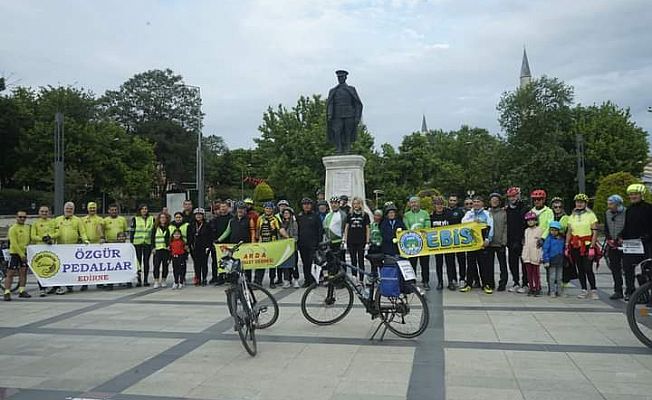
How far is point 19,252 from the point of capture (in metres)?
10.5

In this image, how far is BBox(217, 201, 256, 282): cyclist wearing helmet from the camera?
36.9ft

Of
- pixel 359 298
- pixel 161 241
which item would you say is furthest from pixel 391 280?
pixel 161 241

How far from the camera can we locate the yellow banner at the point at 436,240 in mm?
10078

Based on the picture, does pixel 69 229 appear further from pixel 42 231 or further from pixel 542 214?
pixel 542 214

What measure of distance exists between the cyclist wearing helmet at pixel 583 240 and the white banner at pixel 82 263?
27.9 ft

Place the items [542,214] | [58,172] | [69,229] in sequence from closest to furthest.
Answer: [542,214], [69,229], [58,172]

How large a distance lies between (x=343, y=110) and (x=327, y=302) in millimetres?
10648

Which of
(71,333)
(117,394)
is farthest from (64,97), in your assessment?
(117,394)

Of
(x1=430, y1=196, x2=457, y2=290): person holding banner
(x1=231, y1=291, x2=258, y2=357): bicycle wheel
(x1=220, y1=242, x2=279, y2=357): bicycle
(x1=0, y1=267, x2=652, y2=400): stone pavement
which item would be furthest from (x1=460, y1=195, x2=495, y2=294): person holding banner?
(x1=231, y1=291, x2=258, y2=357): bicycle wheel

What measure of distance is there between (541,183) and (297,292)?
135 ft

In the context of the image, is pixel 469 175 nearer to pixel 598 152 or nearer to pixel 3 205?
pixel 598 152

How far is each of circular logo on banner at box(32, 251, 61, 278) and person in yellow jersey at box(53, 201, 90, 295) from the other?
0.39 m

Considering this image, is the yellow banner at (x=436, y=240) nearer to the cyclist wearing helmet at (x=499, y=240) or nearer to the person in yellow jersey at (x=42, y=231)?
the cyclist wearing helmet at (x=499, y=240)

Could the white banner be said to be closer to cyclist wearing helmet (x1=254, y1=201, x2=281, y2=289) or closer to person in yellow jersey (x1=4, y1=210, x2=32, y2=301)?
person in yellow jersey (x1=4, y1=210, x2=32, y2=301)
